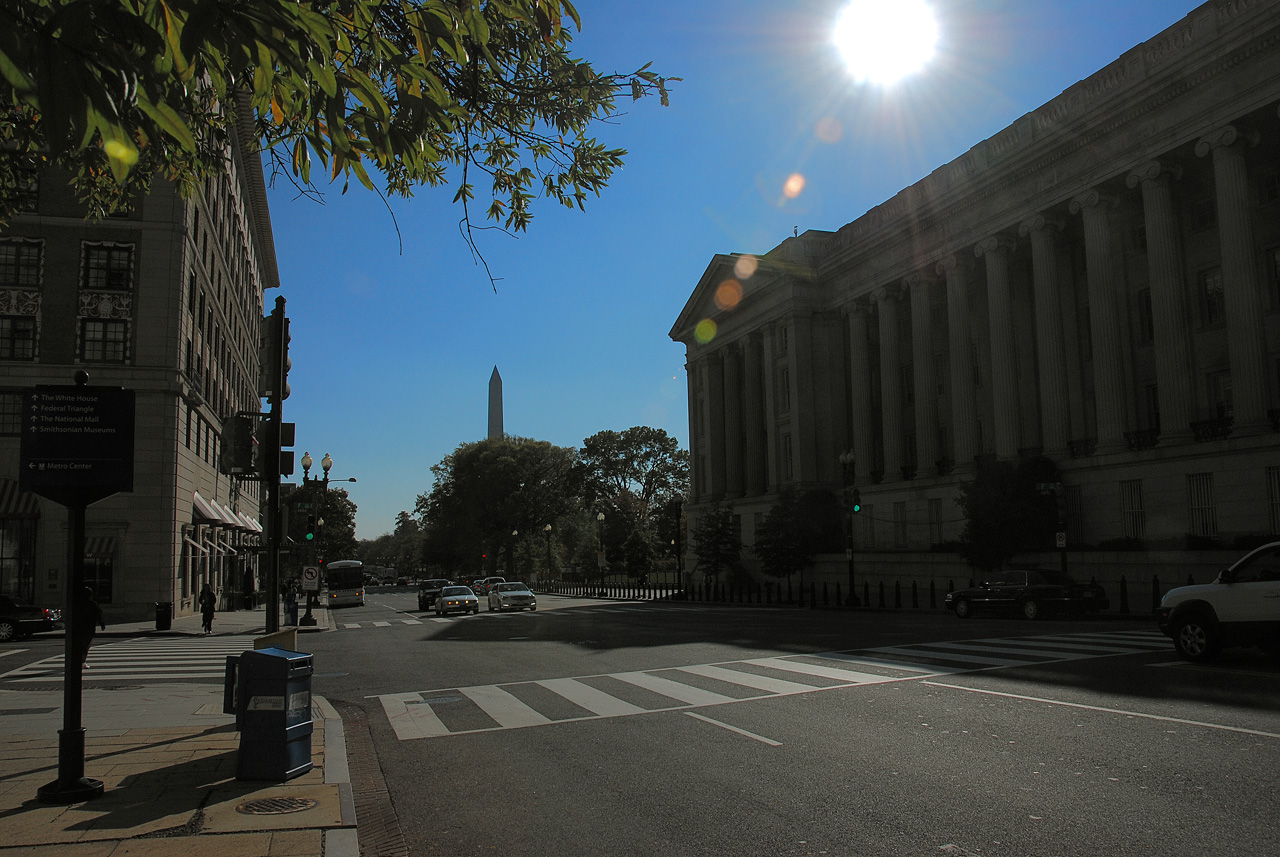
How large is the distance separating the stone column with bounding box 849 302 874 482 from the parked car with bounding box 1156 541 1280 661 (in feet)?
128

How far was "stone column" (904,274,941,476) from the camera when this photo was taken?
156ft

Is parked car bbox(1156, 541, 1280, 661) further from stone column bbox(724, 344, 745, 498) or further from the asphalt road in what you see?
stone column bbox(724, 344, 745, 498)

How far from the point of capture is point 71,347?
111 feet

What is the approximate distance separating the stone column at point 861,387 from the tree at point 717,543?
9399 mm

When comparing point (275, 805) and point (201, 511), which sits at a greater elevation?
point (201, 511)

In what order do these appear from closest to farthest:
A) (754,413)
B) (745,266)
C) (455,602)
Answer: (455,602)
(745,266)
(754,413)

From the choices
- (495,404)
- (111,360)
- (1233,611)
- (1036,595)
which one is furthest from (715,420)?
(495,404)

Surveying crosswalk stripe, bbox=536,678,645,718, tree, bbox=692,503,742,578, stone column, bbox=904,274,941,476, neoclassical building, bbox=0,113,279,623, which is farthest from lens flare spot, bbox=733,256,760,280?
crosswalk stripe, bbox=536,678,645,718

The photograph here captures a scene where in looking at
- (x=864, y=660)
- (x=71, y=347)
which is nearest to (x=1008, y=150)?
(x=864, y=660)

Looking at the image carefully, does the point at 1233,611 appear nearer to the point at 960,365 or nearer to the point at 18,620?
the point at 18,620

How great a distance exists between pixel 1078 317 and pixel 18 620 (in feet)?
144

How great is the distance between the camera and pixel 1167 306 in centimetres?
3394

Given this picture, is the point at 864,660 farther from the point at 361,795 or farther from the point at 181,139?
the point at 181,139

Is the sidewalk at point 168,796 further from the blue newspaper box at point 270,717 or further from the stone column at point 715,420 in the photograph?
the stone column at point 715,420
